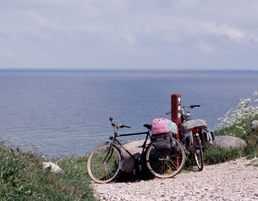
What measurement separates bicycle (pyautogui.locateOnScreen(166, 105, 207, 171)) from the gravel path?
457 mm

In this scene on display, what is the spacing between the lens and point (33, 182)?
6281 mm

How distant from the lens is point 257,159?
10406 mm

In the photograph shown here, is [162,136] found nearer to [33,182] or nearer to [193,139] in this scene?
[193,139]

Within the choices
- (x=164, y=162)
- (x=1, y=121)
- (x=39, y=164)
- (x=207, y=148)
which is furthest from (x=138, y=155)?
(x=1, y=121)

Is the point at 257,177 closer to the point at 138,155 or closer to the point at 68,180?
the point at 138,155

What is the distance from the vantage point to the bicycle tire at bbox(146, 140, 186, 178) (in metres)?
9.66

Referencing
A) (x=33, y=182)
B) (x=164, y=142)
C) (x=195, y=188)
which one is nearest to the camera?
(x=33, y=182)

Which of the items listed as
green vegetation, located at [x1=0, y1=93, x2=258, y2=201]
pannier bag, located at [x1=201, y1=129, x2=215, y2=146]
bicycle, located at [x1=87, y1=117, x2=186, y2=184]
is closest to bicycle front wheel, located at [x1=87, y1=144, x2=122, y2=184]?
bicycle, located at [x1=87, y1=117, x2=186, y2=184]

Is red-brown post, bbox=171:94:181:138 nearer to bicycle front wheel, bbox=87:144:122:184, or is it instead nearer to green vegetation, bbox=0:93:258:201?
bicycle front wheel, bbox=87:144:122:184

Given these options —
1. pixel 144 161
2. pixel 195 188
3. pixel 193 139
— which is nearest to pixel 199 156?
pixel 193 139

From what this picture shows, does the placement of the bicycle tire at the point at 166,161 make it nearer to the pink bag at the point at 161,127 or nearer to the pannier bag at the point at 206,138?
the pink bag at the point at 161,127

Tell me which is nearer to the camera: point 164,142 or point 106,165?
point 164,142

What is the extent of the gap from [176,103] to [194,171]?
1.63 metres

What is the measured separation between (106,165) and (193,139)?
6.83 ft
